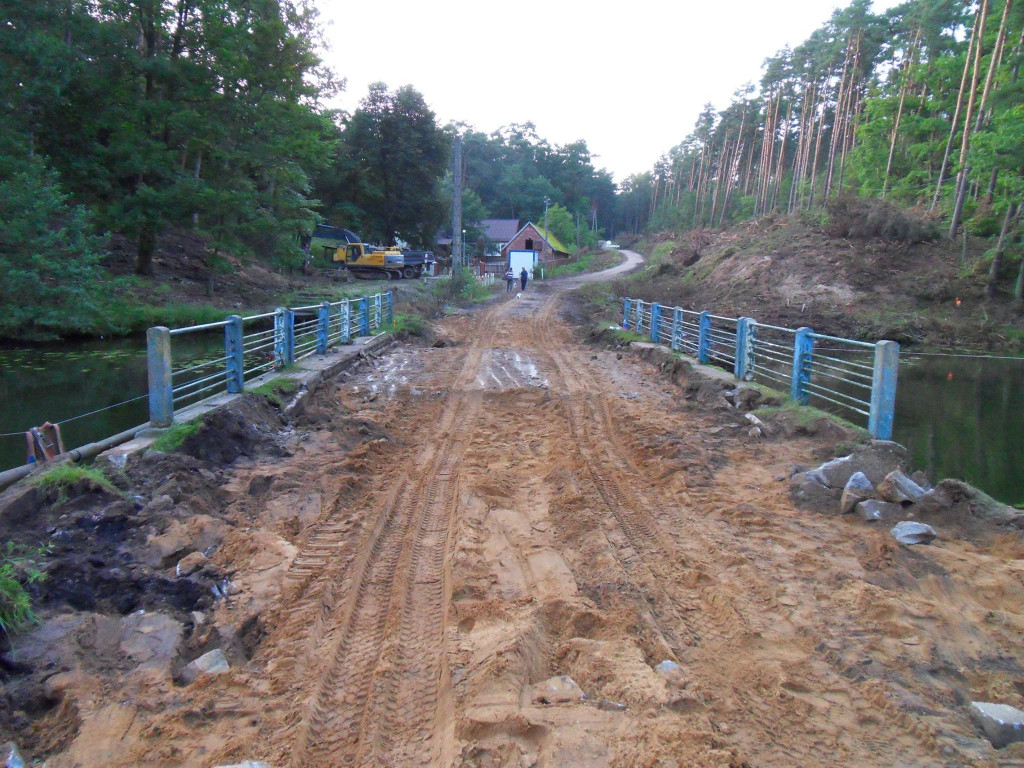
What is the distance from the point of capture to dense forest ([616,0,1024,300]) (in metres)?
24.7

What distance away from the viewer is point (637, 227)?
125 meters

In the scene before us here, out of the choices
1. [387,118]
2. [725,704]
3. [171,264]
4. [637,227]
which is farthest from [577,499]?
[637,227]

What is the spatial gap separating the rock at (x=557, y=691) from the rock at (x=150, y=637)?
194 centimetres

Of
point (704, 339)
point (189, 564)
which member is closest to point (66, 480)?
point (189, 564)

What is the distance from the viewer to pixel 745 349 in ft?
34.8

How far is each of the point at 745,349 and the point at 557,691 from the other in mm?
8216

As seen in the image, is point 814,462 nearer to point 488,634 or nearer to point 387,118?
point 488,634

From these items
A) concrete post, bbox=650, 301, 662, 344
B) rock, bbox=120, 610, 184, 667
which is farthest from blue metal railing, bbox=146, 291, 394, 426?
concrete post, bbox=650, 301, 662, 344

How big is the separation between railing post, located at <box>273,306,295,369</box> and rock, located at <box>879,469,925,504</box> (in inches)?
341

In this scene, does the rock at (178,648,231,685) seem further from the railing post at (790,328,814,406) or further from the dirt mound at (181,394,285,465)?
the railing post at (790,328,814,406)

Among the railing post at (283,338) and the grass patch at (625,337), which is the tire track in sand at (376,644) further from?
the grass patch at (625,337)

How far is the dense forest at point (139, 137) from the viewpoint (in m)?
17.3

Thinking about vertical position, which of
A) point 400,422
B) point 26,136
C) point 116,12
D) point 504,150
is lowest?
point 400,422

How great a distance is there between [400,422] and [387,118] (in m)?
40.8
